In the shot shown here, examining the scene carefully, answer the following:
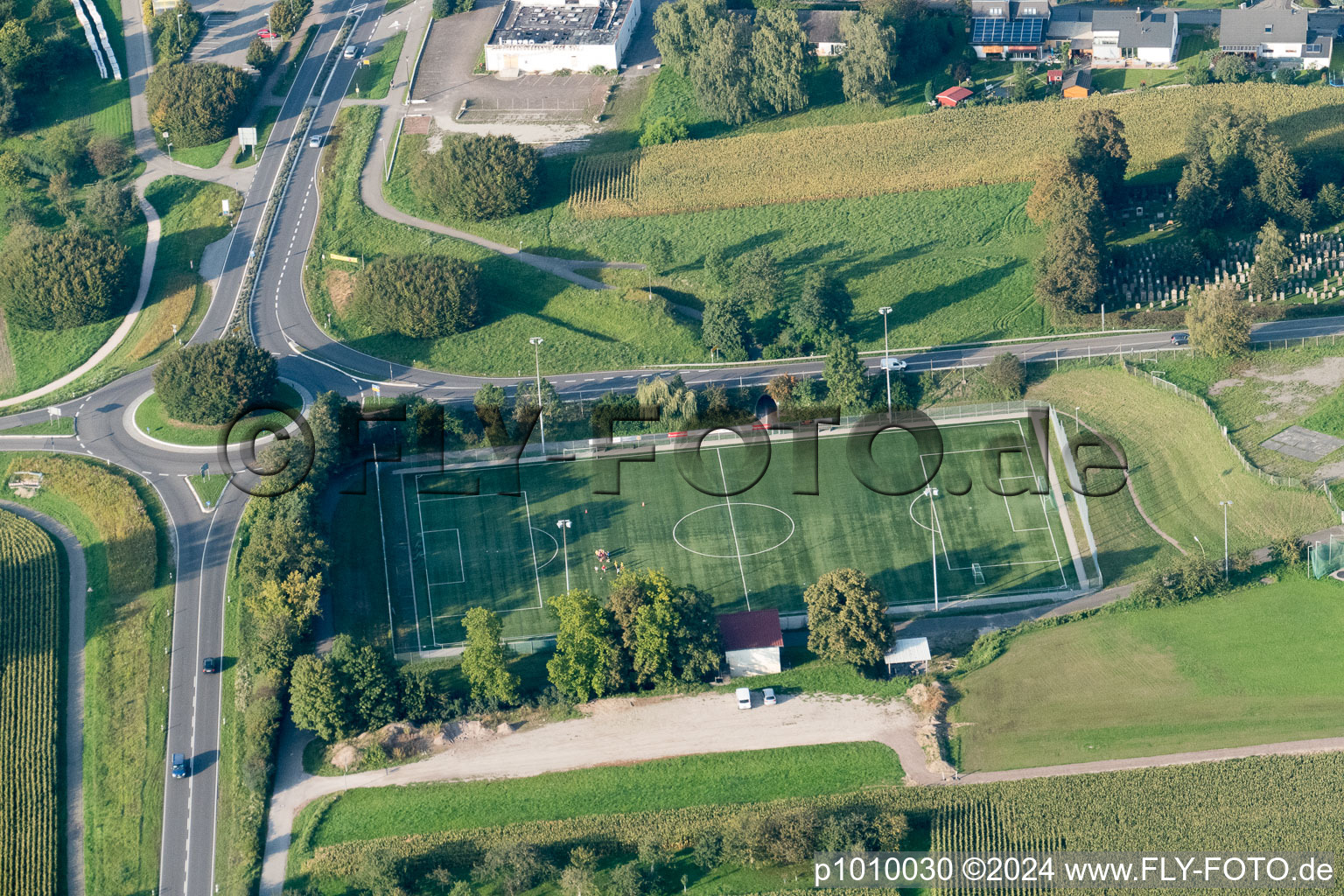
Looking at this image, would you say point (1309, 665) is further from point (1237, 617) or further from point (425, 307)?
point (425, 307)

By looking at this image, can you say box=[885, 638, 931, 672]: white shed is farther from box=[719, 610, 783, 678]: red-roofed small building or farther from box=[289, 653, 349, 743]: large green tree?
box=[289, 653, 349, 743]: large green tree

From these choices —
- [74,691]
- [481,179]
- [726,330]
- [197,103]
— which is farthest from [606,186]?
[74,691]

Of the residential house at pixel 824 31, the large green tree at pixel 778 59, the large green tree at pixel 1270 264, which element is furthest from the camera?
the residential house at pixel 824 31

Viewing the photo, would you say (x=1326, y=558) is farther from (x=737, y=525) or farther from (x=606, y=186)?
(x=606, y=186)

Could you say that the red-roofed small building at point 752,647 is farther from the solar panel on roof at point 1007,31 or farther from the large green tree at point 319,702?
the solar panel on roof at point 1007,31

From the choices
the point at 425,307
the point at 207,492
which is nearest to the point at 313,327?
the point at 425,307

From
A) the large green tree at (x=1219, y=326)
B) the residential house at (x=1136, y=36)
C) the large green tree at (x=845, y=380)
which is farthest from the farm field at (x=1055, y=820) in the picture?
the residential house at (x=1136, y=36)
